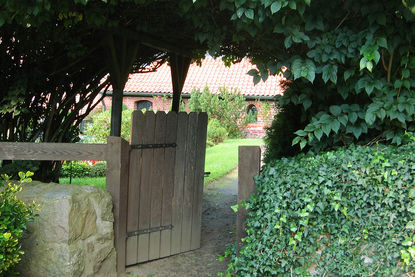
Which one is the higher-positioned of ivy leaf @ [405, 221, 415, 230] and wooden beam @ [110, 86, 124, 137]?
wooden beam @ [110, 86, 124, 137]

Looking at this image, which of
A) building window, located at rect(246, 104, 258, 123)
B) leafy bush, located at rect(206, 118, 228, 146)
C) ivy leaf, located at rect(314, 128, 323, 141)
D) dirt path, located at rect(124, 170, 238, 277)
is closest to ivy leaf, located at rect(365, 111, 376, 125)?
ivy leaf, located at rect(314, 128, 323, 141)

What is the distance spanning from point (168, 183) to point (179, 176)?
176 mm

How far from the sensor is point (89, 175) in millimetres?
11578

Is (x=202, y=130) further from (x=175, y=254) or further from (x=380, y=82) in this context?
(x=380, y=82)

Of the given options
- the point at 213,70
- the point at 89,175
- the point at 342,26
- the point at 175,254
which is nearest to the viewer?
the point at 342,26

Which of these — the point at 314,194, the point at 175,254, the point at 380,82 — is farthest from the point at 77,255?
the point at 380,82

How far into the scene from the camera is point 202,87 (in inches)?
948

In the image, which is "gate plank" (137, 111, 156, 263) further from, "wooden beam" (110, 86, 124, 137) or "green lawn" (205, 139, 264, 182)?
"green lawn" (205, 139, 264, 182)

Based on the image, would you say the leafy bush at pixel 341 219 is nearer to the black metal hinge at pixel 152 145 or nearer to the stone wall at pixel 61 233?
the stone wall at pixel 61 233

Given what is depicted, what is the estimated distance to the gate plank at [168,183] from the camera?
483 cm

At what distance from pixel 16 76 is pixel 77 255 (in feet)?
7.34

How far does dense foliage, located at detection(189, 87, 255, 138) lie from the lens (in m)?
22.1

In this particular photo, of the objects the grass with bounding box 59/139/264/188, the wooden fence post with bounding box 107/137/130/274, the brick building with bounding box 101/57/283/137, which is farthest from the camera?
the brick building with bounding box 101/57/283/137

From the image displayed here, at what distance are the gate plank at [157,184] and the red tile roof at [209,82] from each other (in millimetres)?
18348
